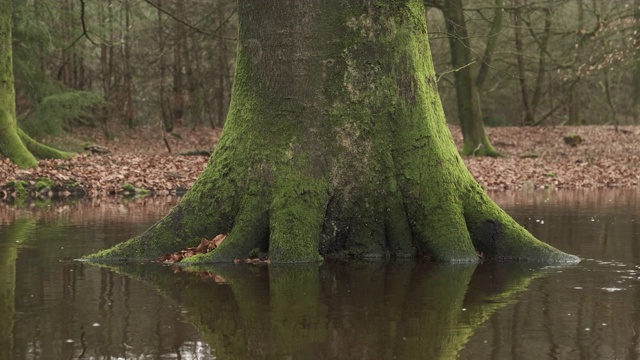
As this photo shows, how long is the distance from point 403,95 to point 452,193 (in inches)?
41.9

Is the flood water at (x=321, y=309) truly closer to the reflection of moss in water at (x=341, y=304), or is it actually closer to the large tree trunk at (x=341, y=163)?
the reflection of moss in water at (x=341, y=304)

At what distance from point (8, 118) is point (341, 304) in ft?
51.7

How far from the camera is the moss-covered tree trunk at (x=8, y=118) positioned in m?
19.6

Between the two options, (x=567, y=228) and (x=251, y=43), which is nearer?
(x=251, y=43)

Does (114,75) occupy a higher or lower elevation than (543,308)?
higher

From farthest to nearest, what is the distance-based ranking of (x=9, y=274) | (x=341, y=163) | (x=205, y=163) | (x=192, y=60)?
(x=192, y=60), (x=205, y=163), (x=341, y=163), (x=9, y=274)

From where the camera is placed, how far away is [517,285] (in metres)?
7.25

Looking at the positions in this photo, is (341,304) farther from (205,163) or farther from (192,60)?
(192,60)

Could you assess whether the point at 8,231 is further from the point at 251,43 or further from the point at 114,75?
the point at 114,75

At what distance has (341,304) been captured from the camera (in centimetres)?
643

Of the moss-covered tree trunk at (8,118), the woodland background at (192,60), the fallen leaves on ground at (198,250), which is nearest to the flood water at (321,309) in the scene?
the fallen leaves on ground at (198,250)

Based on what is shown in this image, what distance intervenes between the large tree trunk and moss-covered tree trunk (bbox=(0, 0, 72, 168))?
1182cm

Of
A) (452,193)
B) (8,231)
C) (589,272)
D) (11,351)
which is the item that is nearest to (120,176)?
(8,231)

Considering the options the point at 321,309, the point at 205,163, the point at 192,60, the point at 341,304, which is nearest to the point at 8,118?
the point at 205,163
